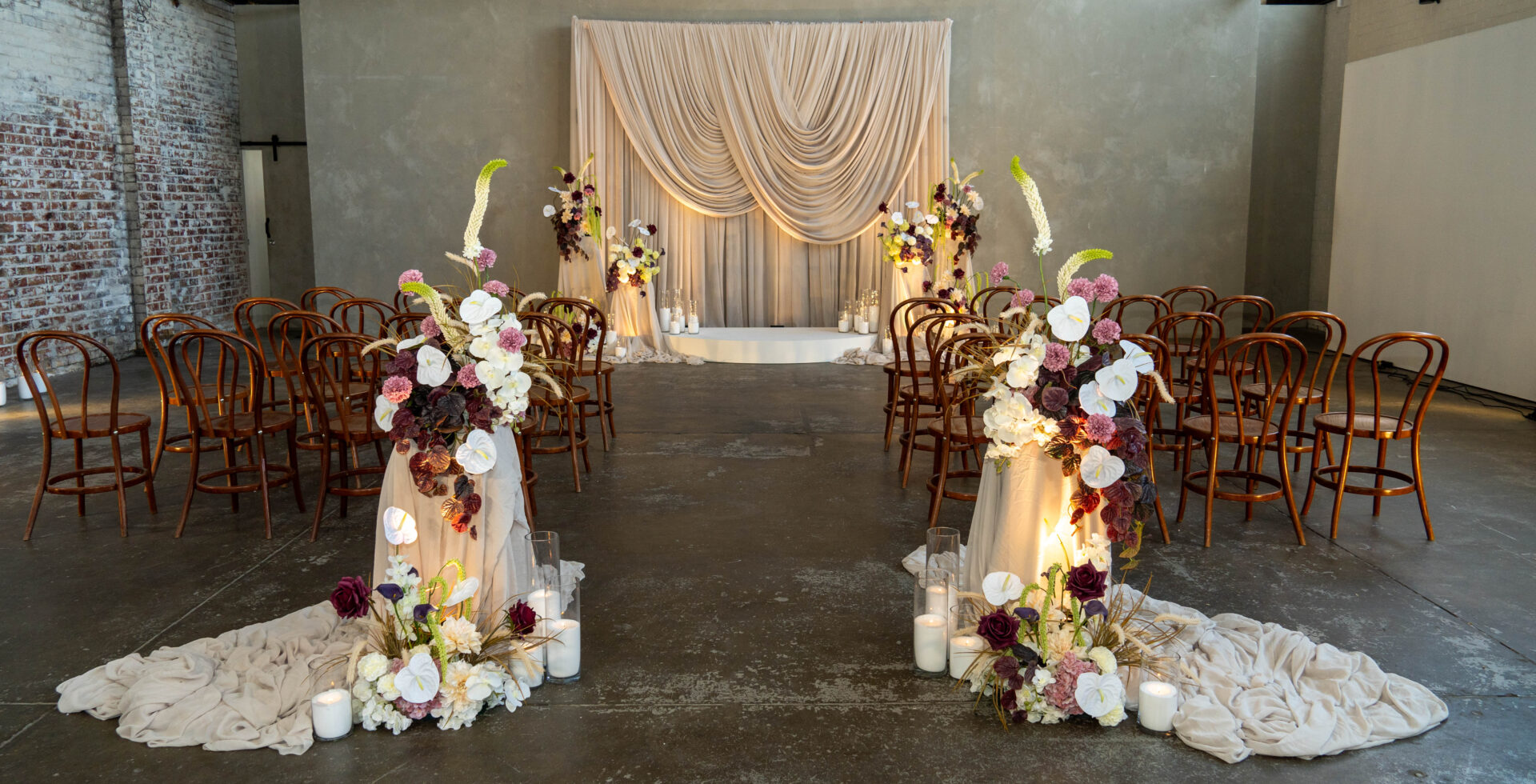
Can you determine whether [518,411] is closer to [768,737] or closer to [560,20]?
[768,737]

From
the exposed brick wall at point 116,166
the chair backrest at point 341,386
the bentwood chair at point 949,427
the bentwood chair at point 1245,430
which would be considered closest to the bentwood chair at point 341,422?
the chair backrest at point 341,386

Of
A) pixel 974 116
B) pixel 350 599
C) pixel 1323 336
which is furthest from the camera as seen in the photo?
pixel 1323 336

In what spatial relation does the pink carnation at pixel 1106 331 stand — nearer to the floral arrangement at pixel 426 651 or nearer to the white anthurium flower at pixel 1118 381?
the white anthurium flower at pixel 1118 381

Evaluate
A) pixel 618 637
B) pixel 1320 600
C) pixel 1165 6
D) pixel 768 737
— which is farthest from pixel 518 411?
pixel 1165 6

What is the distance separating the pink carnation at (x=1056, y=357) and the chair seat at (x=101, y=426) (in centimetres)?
368

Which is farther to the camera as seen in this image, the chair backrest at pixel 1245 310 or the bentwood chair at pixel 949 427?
the chair backrest at pixel 1245 310

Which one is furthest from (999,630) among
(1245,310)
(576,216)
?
(1245,310)

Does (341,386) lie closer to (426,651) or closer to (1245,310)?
(426,651)

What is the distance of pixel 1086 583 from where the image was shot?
2799mm

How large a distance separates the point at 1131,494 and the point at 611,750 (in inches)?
59.4

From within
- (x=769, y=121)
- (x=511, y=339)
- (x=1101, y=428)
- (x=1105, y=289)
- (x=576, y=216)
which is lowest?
(x=1101, y=428)

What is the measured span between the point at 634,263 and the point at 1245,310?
7.15 meters

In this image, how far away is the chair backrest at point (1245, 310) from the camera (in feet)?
19.9

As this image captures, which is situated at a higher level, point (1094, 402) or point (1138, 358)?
point (1138, 358)
